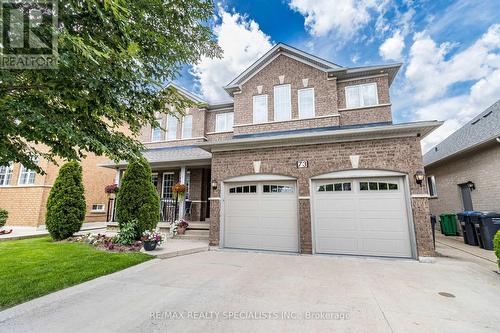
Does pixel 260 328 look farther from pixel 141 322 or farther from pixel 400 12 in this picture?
pixel 400 12

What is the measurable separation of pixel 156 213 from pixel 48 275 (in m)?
3.77

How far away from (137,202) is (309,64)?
940cm

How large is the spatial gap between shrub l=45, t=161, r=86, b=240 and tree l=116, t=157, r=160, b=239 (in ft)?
7.65

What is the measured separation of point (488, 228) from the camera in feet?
25.3

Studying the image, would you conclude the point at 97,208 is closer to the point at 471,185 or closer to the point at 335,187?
the point at 335,187

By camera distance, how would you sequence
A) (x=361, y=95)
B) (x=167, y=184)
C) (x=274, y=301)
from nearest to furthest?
(x=274, y=301)
(x=361, y=95)
(x=167, y=184)

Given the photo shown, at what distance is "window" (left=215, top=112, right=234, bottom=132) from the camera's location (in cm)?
1261

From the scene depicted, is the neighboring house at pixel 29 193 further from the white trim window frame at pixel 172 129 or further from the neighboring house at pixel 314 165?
the neighboring house at pixel 314 165

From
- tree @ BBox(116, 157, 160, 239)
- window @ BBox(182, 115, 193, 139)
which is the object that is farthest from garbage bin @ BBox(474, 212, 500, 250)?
window @ BBox(182, 115, 193, 139)

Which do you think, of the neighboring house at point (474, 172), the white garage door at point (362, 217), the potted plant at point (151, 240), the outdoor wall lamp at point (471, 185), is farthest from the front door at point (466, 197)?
the potted plant at point (151, 240)

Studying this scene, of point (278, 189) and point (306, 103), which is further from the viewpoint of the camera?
point (306, 103)

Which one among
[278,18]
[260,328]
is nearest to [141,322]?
[260,328]

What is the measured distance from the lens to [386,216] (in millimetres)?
6652

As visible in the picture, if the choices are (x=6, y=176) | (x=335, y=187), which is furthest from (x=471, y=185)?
(x=6, y=176)
